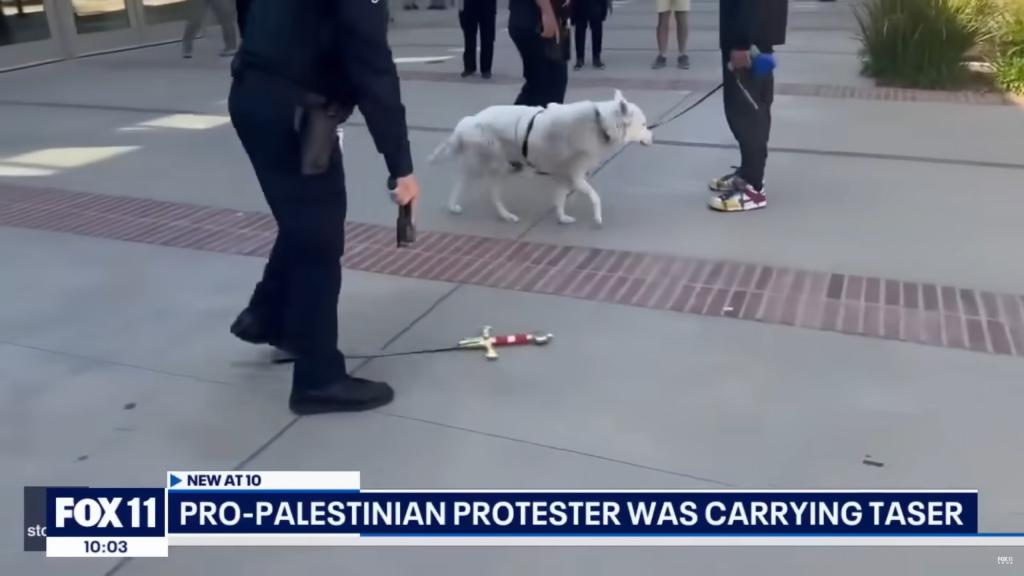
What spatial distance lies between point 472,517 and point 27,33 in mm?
11746

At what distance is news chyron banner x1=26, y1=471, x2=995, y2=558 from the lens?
9.27 ft

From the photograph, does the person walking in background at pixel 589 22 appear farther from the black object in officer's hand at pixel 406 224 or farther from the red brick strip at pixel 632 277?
the black object in officer's hand at pixel 406 224

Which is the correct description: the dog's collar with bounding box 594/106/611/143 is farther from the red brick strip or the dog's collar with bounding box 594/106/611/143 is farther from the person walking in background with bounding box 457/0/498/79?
the person walking in background with bounding box 457/0/498/79

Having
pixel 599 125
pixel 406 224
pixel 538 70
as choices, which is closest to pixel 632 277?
pixel 599 125

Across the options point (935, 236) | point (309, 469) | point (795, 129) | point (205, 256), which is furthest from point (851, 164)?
point (309, 469)

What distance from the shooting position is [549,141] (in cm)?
511

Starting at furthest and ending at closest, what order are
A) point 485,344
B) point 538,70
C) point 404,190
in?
1. point 538,70
2. point 485,344
3. point 404,190

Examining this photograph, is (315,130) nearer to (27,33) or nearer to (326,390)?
(326,390)

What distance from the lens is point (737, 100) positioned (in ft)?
18.5

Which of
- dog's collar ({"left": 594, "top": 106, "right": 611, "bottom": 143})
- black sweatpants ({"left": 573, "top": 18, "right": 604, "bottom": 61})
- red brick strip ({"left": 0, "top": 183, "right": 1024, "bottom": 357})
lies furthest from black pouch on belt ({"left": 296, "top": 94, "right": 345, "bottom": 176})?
black sweatpants ({"left": 573, "top": 18, "right": 604, "bottom": 61})

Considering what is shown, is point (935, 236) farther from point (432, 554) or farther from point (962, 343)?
point (432, 554)

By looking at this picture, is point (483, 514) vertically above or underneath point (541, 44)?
underneath

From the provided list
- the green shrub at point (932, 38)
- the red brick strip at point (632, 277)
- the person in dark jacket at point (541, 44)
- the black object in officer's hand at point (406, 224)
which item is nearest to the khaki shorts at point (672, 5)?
the green shrub at point (932, 38)

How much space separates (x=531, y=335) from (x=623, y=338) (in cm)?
40
